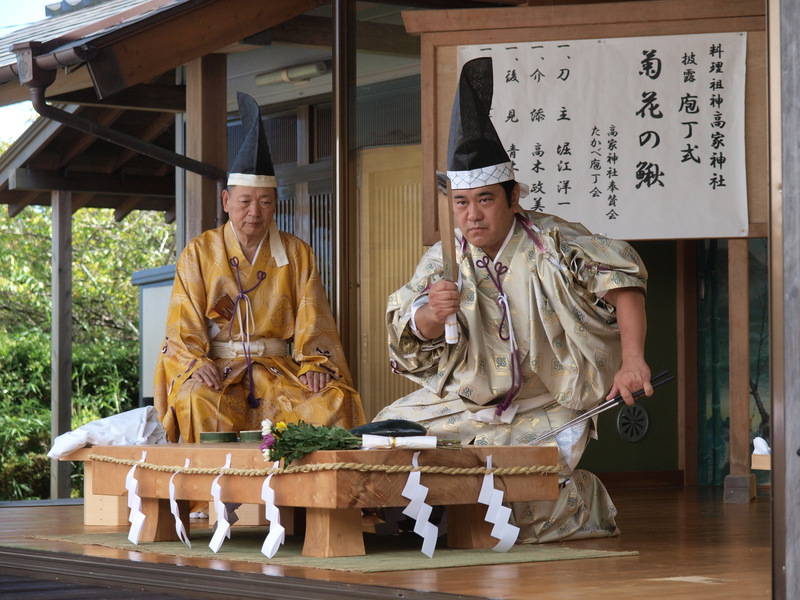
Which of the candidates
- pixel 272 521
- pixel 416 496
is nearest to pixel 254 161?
pixel 272 521

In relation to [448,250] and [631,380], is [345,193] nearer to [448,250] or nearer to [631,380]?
[448,250]

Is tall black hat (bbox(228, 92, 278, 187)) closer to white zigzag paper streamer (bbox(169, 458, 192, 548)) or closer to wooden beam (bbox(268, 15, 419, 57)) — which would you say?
wooden beam (bbox(268, 15, 419, 57))

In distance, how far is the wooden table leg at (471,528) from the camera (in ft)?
11.0

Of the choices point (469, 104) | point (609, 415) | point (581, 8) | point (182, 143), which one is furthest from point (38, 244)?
point (469, 104)

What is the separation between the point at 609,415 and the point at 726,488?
1.21m

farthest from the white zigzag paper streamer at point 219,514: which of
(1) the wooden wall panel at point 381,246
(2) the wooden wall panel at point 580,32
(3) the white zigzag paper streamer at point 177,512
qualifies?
(1) the wooden wall panel at point 381,246

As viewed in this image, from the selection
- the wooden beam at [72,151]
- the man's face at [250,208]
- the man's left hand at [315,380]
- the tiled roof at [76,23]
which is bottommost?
the man's left hand at [315,380]

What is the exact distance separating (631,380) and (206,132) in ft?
10.9

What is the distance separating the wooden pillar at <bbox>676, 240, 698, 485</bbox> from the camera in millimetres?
6770

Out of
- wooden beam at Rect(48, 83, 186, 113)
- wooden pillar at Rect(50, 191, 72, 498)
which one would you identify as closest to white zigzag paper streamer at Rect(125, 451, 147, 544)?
wooden beam at Rect(48, 83, 186, 113)

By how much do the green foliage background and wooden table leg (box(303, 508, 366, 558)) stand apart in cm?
851

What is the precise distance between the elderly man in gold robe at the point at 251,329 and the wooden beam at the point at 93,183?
12.3 ft

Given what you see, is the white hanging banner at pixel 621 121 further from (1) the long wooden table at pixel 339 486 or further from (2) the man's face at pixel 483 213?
(1) the long wooden table at pixel 339 486

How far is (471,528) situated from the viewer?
337 cm
